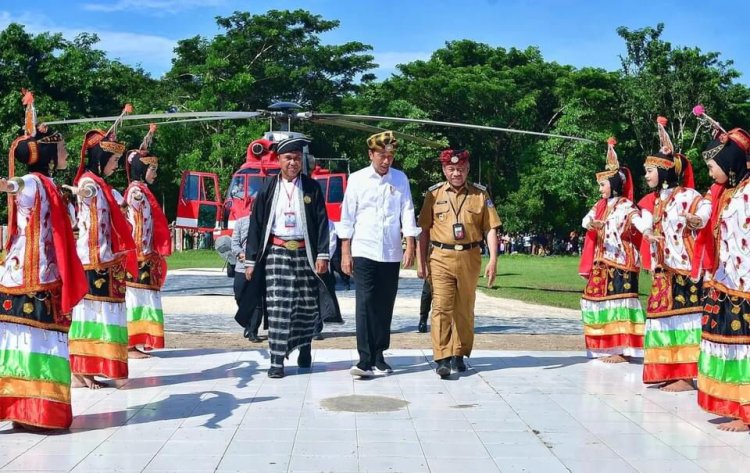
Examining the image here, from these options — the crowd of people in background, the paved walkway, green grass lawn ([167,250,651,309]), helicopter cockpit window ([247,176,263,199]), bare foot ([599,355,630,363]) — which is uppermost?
helicopter cockpit window ([247,176,263,199])

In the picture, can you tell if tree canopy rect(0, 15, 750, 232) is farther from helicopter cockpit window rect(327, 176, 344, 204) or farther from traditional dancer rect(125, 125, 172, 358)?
traditional dancer rect(125, 125, 172, 358)

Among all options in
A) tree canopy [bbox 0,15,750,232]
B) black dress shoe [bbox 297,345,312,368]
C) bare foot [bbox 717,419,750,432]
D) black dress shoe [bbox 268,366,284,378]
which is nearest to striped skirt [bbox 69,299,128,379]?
black dress shoe [bbox 268,366,284,378]

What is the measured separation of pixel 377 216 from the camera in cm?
812

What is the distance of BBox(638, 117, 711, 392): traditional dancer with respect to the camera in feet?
24.6

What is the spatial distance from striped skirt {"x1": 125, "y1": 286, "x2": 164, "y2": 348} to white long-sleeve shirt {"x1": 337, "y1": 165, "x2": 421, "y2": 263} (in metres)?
2.28

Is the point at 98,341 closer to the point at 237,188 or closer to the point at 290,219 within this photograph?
the point at 290,219

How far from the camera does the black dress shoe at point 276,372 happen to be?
7875 millimetres

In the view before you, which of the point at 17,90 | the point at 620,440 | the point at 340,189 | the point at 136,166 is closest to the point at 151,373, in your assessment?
the point at 136,166

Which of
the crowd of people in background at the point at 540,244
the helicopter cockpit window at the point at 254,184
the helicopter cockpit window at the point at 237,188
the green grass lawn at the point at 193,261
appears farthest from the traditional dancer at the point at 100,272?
the crowd of people in background at the point at 540,244

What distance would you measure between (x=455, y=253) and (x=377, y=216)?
77 cm

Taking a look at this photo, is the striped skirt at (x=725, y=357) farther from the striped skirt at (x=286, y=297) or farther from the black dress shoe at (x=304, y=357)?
the black dress shoe at (x=304, y=357)

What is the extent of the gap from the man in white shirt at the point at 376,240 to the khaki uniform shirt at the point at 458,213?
0.65 feet

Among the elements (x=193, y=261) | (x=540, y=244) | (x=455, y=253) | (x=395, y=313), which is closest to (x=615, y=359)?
(x=455, y=253)

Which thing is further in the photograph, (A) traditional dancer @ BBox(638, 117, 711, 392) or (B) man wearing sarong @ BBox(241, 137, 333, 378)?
(B) man wearing sarong @ BBox(241, 137, 333, 378)
